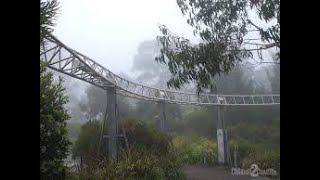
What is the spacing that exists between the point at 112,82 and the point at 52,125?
47cm

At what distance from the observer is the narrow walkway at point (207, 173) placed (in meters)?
2.32

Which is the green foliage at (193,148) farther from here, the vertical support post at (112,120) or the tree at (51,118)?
the tree at (51,118)

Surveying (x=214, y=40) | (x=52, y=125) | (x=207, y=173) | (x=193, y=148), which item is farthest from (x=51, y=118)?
(x=214, y=40)

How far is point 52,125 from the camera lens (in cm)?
238

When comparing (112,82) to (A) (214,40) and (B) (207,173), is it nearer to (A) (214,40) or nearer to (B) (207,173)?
(A) (214,40)

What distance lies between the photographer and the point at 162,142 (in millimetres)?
2395

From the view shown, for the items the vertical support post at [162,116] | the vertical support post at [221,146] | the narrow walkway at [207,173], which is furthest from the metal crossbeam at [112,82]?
the narrow walkway at [207,173]

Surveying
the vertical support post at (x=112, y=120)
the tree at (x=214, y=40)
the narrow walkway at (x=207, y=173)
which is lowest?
the narrow walkway at (x=207, y=173)

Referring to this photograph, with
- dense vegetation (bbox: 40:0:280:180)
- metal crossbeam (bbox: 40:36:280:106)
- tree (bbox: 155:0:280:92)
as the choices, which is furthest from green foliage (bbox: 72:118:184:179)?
tree (bbox: 155:0:280:92)

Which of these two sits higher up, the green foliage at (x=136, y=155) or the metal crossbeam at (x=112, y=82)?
the metal crossbeam at (x=112, y=82)

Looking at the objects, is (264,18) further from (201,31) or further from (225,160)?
(225,160)

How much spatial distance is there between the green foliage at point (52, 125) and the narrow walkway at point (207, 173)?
795 mm

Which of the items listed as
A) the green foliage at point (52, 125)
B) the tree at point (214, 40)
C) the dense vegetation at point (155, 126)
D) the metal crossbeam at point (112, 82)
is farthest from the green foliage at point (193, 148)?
the green foliage at point (52, 125)

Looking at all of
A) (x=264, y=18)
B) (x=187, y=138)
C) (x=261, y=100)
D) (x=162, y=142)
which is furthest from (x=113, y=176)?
(x=264, y=18)
